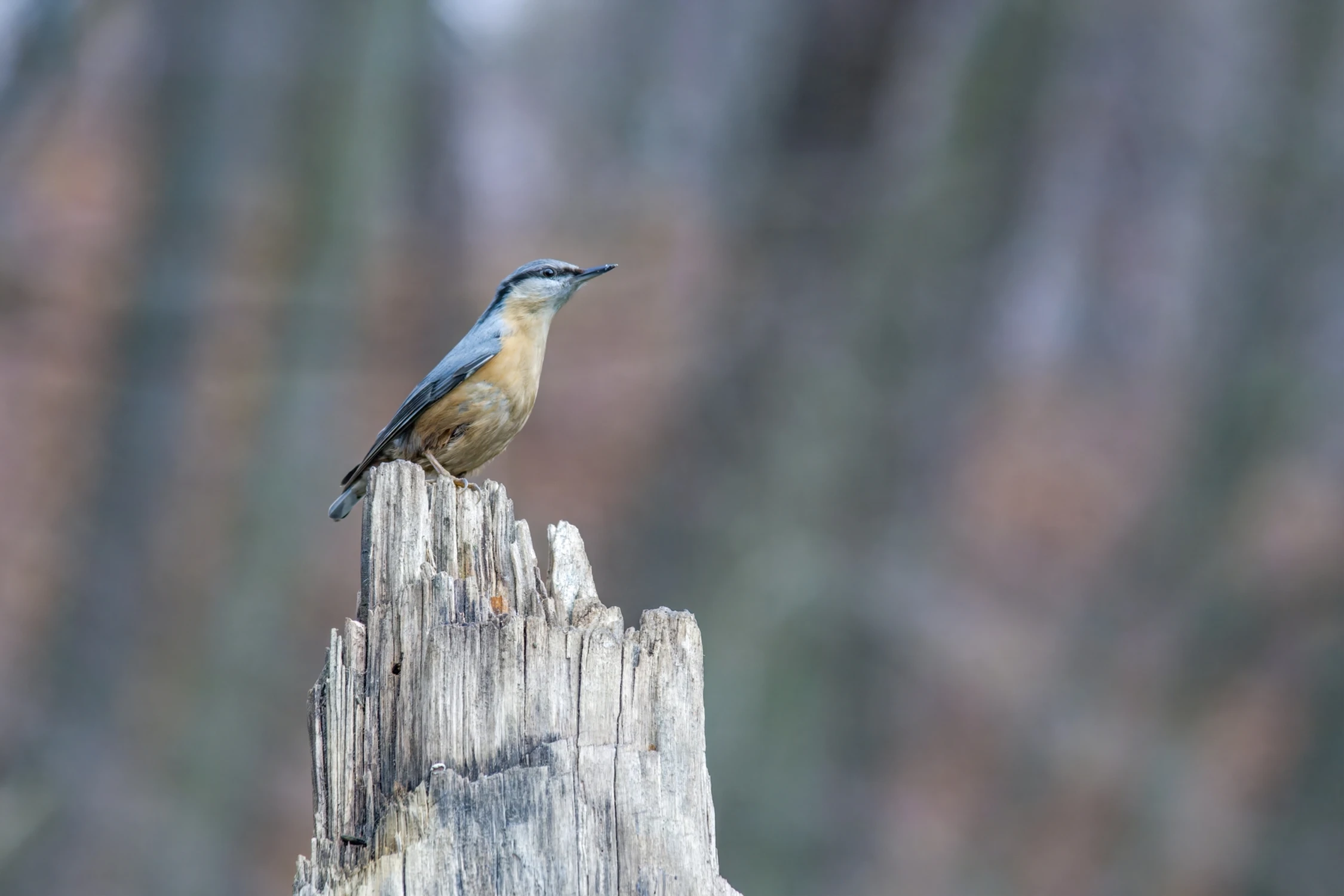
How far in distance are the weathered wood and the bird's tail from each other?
75.5 inches

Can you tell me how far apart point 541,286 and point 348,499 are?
108 centimetres

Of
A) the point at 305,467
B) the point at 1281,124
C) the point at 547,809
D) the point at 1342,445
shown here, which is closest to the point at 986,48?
the point at 1281,124

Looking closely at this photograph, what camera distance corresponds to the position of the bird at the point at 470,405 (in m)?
5.07

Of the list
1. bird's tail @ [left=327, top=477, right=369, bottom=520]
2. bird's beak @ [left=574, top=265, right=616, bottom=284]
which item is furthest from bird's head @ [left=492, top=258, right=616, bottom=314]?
bird's tail @ [left=327, top=477, right=369, bottom=520]

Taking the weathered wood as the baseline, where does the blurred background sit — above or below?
above

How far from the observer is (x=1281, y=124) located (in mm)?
10258

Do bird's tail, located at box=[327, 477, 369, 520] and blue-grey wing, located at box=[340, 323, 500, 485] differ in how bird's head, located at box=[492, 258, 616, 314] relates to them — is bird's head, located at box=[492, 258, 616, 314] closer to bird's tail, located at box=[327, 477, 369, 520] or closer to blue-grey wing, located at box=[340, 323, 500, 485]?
blue-grey wing, located at box=[340, 323, 500, 485]

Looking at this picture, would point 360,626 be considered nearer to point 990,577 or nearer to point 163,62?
point 163,62

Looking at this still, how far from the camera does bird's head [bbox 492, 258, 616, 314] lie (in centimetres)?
547

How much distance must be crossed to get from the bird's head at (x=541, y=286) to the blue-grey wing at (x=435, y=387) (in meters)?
0.30

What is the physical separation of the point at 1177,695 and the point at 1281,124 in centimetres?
404

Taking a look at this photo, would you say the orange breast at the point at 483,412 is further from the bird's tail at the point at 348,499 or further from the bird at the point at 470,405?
the bird's tail at the point at 348,499

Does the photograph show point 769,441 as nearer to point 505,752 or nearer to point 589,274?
point 589,274

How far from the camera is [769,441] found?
34.3 ft
